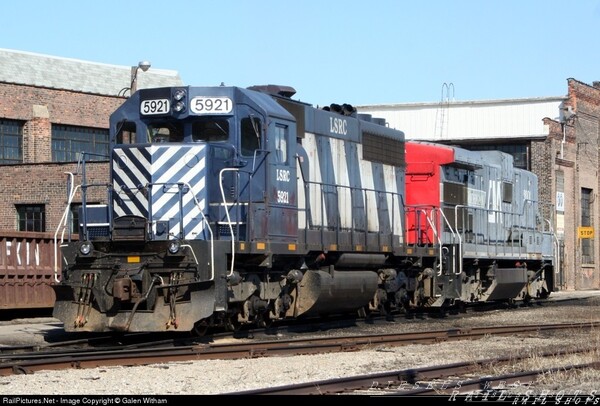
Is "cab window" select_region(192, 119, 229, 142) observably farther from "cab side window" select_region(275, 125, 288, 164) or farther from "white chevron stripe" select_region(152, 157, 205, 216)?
"cab side window" select_region(275, 125, 288, 164)

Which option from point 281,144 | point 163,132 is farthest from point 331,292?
point 163,132

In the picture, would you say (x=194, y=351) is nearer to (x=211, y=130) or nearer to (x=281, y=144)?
(x=211, y=130)

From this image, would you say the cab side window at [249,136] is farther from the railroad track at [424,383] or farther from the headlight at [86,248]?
the railroad track at [424,383]

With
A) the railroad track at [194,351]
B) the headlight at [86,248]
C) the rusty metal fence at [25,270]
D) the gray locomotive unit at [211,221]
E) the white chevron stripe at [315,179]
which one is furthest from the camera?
the rusty metal fence at [25,270]

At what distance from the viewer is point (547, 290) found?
91.4 feet

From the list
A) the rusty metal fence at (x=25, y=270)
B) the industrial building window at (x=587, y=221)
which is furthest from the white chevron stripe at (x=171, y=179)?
the industrial building window at (x=587, y=221)

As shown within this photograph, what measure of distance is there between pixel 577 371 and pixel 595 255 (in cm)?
3501

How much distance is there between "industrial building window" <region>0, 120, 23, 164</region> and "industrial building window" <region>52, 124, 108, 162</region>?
130 cm

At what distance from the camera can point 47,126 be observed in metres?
36.7

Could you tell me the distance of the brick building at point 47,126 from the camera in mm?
31906

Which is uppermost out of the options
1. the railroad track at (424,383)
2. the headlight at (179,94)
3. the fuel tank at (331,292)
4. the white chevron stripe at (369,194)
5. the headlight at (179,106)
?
the headlight at (179,94)

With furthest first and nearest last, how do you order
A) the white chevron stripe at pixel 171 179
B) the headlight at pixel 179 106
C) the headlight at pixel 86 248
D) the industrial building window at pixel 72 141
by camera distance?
the industrial building window at pixel 72 141, the headlight at pixel 179 106, the white chevron stripe at pixel 171 179, the headlight at pixel 86 248

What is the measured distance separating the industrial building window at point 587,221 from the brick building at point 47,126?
20283mm

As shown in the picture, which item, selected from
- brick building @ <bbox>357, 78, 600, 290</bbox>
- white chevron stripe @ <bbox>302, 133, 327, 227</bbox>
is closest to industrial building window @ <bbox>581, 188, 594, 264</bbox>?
brick building @ <bbox>357, 78, 600, 290</bbox>
